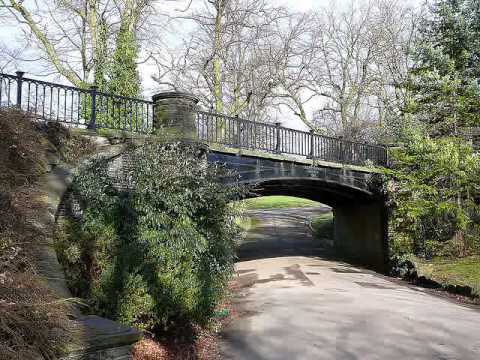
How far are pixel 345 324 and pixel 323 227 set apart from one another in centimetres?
2175

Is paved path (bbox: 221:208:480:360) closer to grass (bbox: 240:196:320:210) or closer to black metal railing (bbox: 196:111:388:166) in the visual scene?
black metal railing (bbox: 196:111:388:166)

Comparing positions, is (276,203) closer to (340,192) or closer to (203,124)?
(340,192)

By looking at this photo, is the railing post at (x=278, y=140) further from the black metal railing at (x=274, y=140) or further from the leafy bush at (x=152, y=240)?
the leafy bush at (x=152, y=240)

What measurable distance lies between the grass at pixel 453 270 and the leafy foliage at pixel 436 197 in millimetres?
478

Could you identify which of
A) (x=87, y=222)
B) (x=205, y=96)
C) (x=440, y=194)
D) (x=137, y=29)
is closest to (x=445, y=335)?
(x=87, y=222)

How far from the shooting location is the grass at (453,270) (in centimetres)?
1339

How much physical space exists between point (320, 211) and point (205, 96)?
62.8 ft

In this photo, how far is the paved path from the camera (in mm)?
7418

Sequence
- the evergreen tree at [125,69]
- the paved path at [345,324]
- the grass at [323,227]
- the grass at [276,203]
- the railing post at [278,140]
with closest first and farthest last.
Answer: the paved path at [345,324] < the railing post at [278,140] < the evergreen tree at [125,69] < the grass at [323,227] < the grass at [276,203]

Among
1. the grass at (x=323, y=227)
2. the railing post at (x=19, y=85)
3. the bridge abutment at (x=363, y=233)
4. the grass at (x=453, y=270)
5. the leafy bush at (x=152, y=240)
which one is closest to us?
the leafy bush at (x=152, y=240)

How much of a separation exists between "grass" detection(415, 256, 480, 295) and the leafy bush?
29.1 ft

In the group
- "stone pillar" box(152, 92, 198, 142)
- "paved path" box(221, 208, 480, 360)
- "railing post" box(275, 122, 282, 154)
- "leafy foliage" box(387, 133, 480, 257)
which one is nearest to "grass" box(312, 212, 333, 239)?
"leafy foliage" box(387, 133, 480, 257)

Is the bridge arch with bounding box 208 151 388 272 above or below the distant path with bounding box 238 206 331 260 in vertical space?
above

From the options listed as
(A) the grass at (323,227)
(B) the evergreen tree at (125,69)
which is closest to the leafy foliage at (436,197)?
(B) the evergreen tree at (125,69)
